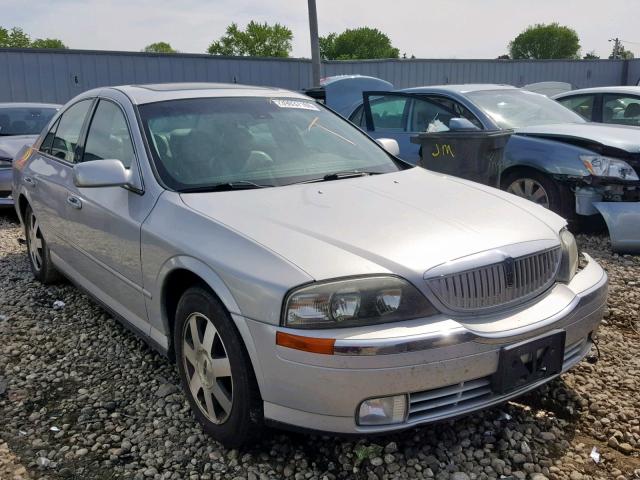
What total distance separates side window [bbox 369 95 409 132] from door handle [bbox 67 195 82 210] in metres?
4.24

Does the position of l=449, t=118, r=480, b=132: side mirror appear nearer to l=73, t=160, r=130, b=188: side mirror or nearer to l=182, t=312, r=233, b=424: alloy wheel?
l=73, t=160, r=130, b=188: side mirror

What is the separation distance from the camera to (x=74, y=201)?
3.67m

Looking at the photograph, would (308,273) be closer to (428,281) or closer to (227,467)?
(428,281)

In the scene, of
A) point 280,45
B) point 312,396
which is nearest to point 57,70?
point 312,396

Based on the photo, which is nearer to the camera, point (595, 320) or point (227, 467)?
point (227, 467)

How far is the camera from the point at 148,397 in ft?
10.1

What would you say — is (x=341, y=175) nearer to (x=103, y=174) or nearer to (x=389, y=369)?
(x=103, y=174)

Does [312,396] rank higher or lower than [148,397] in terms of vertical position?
higher

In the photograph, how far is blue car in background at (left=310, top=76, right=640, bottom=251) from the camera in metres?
5.31

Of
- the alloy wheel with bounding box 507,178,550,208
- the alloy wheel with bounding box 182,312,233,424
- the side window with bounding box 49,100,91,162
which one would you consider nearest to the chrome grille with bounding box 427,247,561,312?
the alloy wheel with bounding box 182,312,233,424

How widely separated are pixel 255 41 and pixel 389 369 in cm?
8453

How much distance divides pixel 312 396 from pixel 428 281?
0.59 meters

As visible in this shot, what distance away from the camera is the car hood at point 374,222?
2.27m

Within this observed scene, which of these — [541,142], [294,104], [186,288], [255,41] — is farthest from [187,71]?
[255,41]
